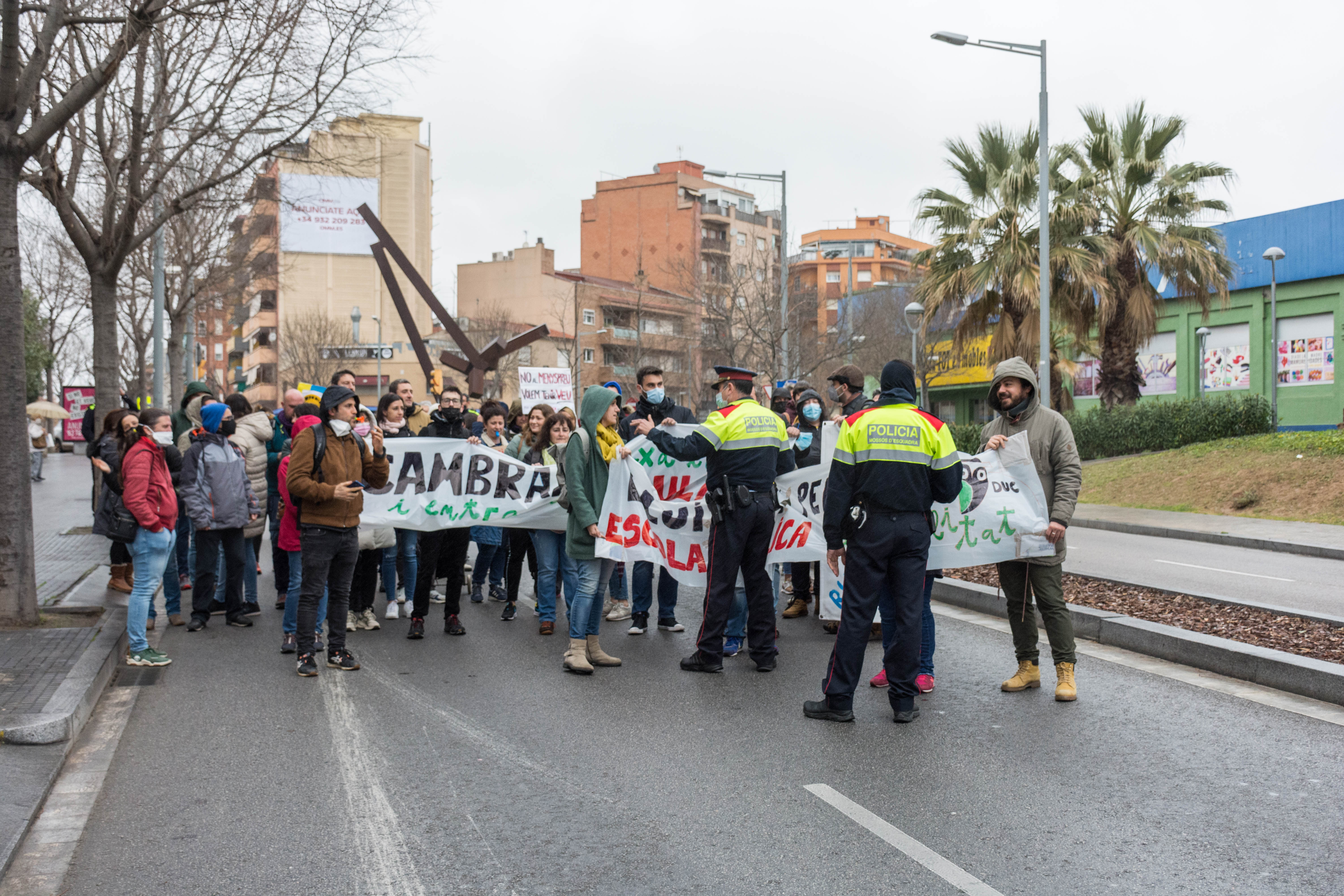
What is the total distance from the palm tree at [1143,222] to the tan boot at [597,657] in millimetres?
19993

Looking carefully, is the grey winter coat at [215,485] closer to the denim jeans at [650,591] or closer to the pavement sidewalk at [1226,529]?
the denim jeans at [650,591]

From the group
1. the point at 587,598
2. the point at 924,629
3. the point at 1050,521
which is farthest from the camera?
the point at 587,598

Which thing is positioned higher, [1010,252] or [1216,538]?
[1010,252]

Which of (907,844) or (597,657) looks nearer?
(907,844)

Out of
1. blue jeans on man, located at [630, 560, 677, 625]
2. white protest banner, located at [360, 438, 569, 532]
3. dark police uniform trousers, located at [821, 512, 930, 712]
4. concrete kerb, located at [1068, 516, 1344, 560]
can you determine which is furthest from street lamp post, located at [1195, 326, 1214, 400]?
dark police uniform trousers, located at [821, 512, 930, 712]

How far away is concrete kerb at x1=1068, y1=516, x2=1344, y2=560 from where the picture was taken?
15.2 meters

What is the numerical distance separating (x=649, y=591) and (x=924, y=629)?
3.01 meters

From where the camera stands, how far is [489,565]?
36.4 feet

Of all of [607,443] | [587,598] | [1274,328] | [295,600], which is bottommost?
[295,600]

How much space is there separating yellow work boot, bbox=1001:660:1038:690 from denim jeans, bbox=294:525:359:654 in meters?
4.41

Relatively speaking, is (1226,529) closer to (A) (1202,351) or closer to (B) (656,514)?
(B) (656,514)

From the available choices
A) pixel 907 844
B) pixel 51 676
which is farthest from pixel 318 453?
pixel 907 844

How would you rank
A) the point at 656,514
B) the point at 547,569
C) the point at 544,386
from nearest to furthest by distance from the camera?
the point at 656,514 → the point at 547,569 → the point at 544,386

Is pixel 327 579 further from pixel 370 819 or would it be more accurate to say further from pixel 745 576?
pixel 370 819
